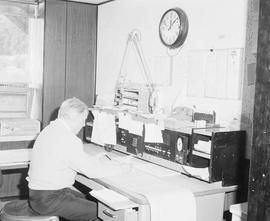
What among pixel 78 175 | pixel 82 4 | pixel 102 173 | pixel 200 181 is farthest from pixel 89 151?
pixel 82 4

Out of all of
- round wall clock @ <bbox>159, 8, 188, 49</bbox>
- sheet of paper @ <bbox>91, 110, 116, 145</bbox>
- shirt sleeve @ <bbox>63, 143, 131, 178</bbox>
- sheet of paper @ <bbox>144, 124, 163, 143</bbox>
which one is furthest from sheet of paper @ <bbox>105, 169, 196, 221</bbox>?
round wall clock @ <bbox>159, 8, 188, 49</bbox>

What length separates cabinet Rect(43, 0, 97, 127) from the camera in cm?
427

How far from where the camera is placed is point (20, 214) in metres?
2.68

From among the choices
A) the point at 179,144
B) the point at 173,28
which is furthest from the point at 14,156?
the point at 173,28

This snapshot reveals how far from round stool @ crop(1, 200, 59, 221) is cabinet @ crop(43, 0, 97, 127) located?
5.21 feet

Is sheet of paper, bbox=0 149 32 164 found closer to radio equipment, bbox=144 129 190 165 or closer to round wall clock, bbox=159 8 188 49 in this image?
radio equipment, bbox=144 129 190 165

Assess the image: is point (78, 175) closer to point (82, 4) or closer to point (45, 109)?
point (45, 109)

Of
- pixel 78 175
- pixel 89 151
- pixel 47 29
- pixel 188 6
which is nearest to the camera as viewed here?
pixel 78 175

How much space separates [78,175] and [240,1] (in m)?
1.67

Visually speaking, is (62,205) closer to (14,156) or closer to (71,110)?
(71,110)

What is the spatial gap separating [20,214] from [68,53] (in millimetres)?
2100

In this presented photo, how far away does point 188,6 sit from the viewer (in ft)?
10.8

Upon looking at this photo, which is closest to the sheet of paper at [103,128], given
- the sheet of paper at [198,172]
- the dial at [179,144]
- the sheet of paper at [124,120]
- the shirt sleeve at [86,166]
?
the sheet of paper at [124,120]

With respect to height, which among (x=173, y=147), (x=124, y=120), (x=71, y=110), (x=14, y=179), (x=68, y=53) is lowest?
(x=14, y=179)
